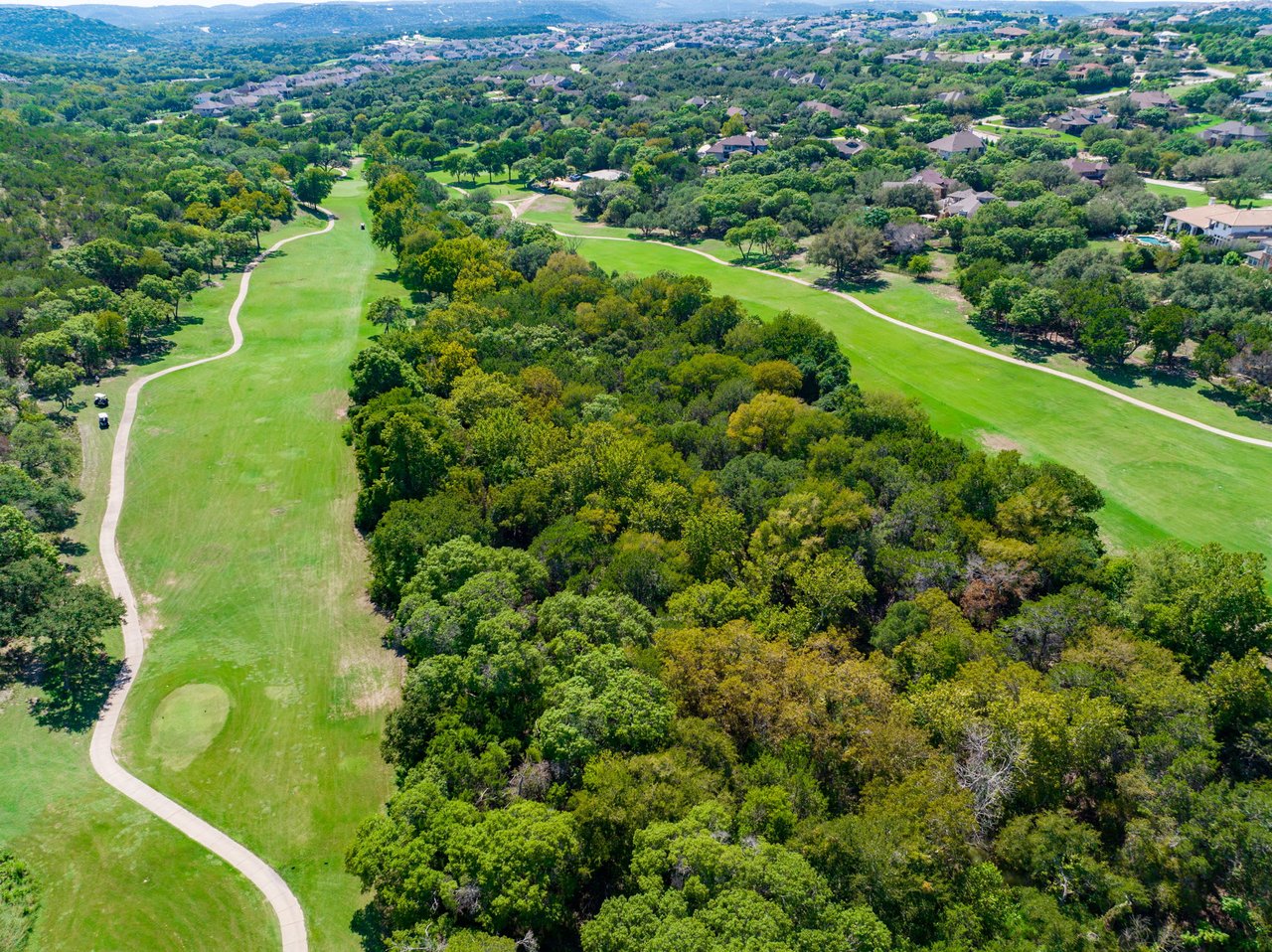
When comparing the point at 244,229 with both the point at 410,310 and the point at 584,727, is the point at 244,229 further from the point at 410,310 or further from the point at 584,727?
the point at 584,727

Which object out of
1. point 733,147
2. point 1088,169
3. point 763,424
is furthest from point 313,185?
point 1088,169

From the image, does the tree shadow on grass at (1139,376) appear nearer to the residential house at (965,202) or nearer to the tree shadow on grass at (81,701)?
the residential house at (965,202)

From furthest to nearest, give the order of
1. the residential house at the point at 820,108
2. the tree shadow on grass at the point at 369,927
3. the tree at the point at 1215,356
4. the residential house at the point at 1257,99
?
the residential house at the point at 820,108 < the residential house at the point at 1257,99 < the tree at the point at 1215,356 < the tree shadow on grass at the point at 369,927

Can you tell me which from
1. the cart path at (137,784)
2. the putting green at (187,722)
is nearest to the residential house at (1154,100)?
the putting green at (187,722)

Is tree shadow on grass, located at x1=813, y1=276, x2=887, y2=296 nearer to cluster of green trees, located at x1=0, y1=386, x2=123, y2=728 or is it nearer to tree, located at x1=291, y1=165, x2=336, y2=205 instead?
cluster of green trees, located at x1=0, y1=386, x2=123, y2=728

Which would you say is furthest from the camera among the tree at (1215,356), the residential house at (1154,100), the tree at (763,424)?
the residential house at (1154,100)

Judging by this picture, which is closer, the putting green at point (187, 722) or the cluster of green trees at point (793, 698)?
the cluster of green trees at point (793, 698)

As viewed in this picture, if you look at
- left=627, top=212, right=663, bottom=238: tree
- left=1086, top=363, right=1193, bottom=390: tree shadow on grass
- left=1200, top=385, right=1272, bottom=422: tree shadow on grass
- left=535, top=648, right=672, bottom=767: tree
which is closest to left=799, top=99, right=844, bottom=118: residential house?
left=627, top=212, right=663, bottom=238: tree
